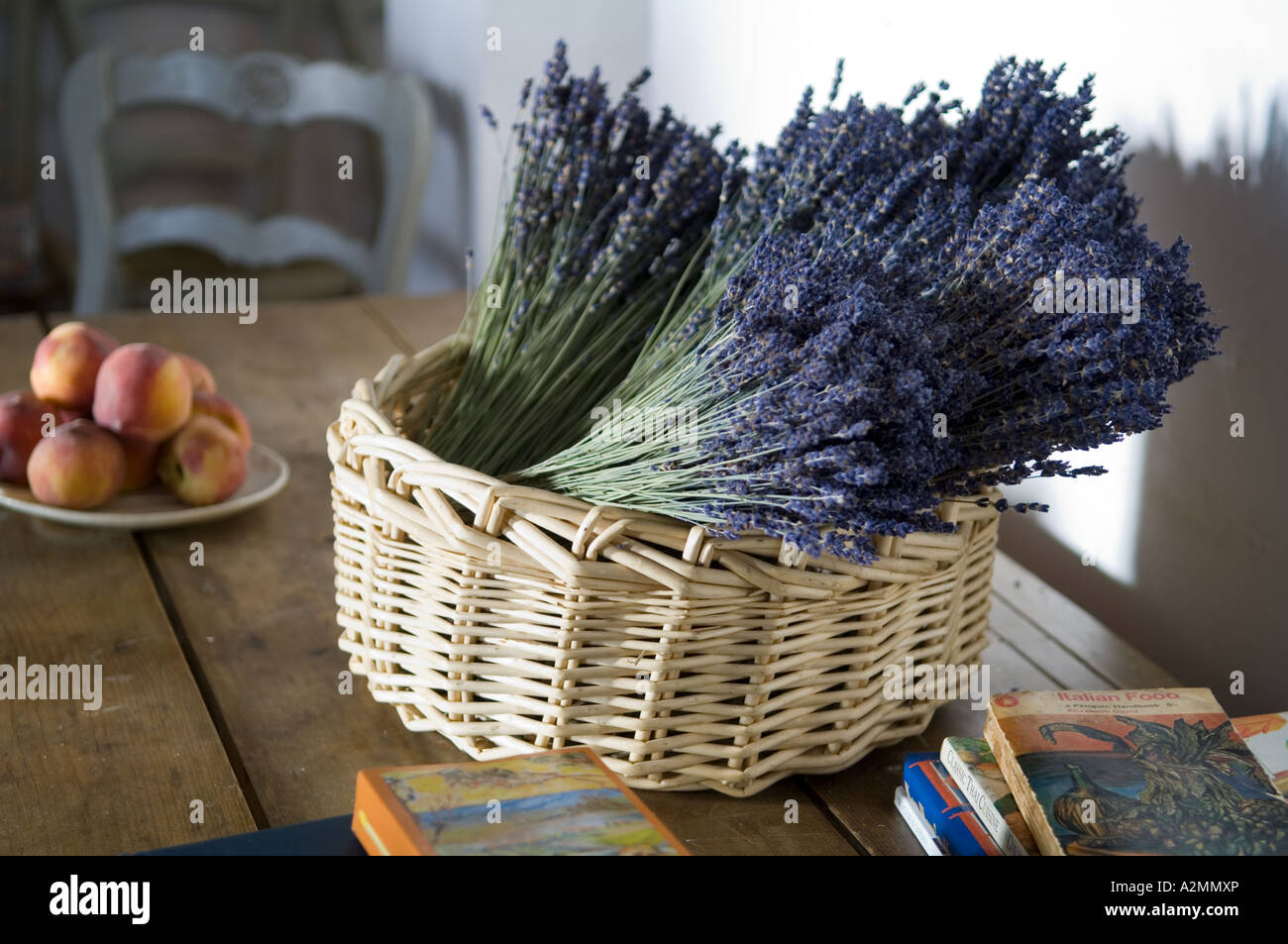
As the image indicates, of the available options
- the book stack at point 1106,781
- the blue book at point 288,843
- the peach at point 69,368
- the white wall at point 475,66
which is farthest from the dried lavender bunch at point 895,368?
the white wall at point 475,66

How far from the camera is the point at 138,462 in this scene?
120 centimetres

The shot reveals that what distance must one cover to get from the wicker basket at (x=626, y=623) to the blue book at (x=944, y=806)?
52 mm

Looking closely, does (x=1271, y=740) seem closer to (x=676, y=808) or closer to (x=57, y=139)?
(x=676, y=808)

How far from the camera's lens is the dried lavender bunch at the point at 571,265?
97 centimetres

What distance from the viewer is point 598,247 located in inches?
40.3

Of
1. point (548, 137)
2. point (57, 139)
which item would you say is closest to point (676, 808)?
point (548, 137)

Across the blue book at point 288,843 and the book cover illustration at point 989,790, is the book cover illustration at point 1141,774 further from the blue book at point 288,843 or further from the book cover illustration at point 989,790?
the blue book at point 288,843

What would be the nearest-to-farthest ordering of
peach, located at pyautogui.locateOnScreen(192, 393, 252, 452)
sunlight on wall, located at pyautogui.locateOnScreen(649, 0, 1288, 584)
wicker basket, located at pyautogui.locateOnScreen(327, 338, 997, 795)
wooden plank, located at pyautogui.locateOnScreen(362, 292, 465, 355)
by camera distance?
1. wicker basket, located at pyautogui.locateOnScreen(327, 338, 997, 795)
2. sunlight on wall, located at pyautogui.locateOnScreen(649, 0, 1288, 584)
3. peach, located at pyautogui.locateOnScreen(192, 393, 252, 452)
4. wooden plank, located at pyautogui.locateOnScreen(362, 292, 465, 355)

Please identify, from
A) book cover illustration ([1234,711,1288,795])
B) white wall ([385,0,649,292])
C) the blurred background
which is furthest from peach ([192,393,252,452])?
book cover illustration ([1234,711,1288,795])

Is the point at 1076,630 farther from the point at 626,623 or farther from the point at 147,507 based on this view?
the point at 147,507

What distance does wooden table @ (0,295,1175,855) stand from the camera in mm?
813

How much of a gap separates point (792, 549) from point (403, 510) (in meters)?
0.25

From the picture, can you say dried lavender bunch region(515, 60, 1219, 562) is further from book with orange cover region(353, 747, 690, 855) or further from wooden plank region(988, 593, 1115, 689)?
wooden plank region(988, 593, 1115, 689)

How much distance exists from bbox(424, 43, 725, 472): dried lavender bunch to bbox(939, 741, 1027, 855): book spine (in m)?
0.36
